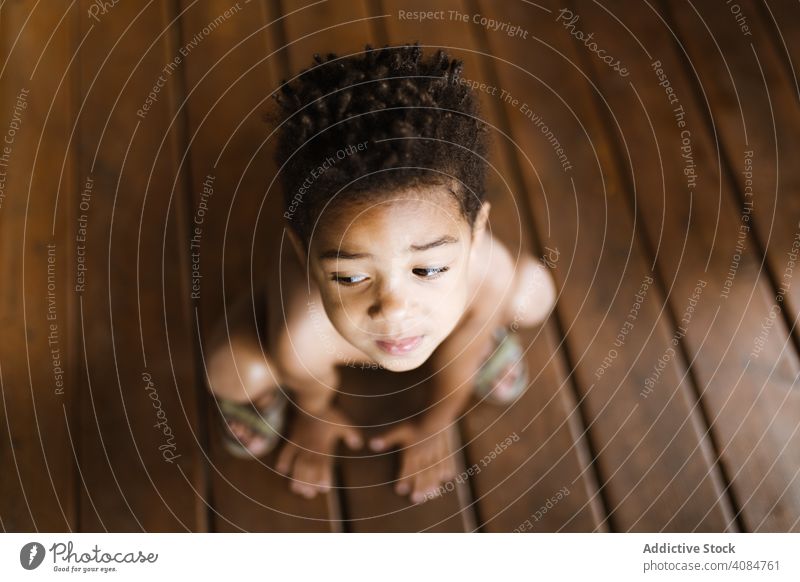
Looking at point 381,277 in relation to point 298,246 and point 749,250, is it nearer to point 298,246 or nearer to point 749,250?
point 298,246

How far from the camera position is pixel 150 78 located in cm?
40

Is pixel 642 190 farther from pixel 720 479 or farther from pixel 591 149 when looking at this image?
pixel 720 479

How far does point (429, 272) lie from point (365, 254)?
4 centimetres

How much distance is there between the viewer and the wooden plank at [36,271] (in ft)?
1.22

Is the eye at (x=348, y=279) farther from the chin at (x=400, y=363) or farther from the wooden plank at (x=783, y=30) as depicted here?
the wooden plank at (x=783, y=30)

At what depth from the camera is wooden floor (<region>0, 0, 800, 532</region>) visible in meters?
0.38

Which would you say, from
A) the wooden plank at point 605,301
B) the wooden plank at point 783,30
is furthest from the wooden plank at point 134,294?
the wooden plank at point 783,30

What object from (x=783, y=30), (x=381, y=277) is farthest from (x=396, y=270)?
(x=783, y=30)

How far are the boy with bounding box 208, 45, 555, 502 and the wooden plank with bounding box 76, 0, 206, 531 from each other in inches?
1.3

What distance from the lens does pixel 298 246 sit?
38cm

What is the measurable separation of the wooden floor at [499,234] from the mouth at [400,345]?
2cm

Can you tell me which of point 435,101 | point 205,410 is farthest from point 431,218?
point 205,410
